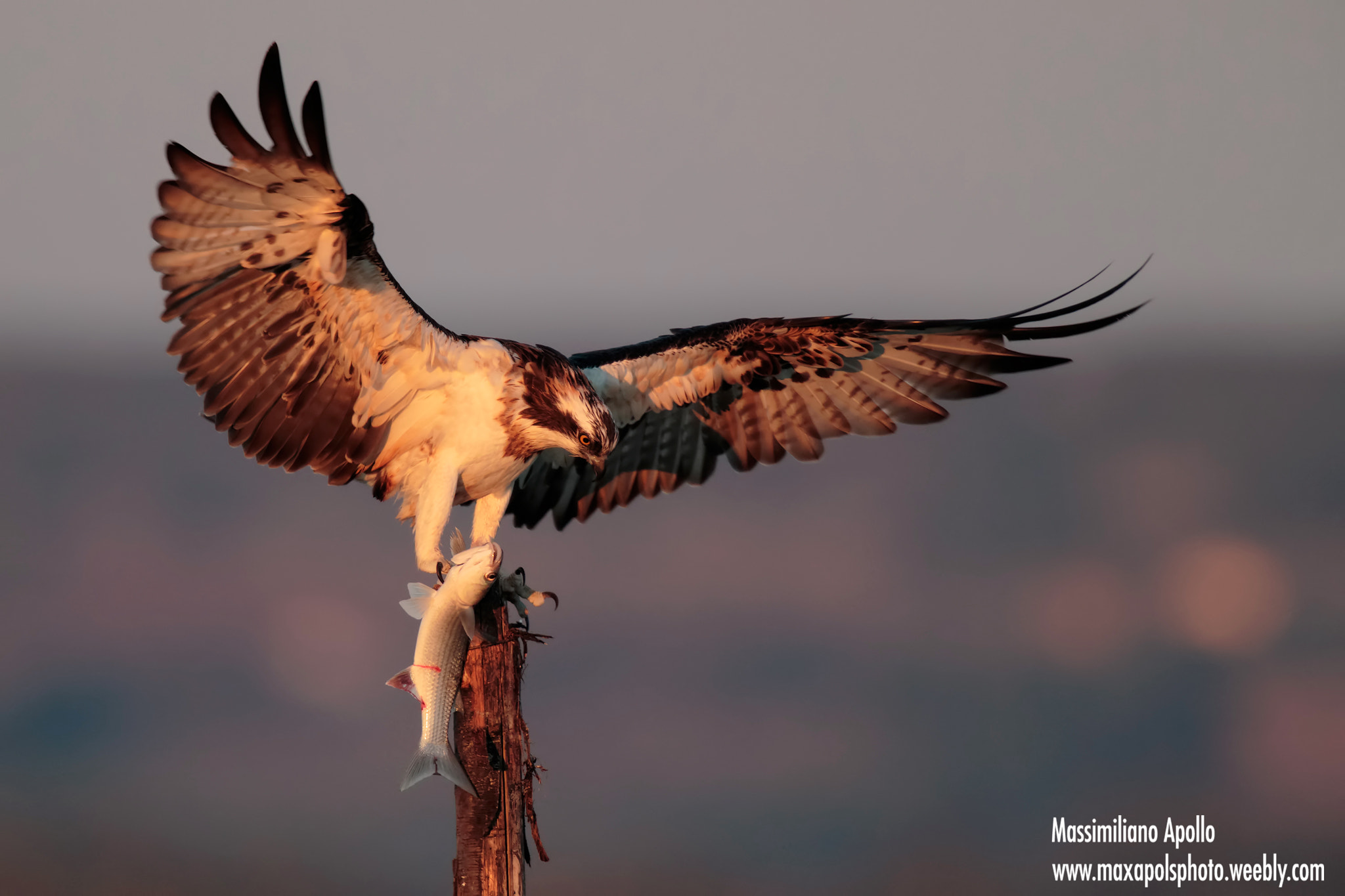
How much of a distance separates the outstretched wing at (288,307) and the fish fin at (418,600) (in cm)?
125

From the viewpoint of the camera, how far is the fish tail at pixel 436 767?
20.6 feet

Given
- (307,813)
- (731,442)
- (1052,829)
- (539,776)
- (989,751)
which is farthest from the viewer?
(989,751)

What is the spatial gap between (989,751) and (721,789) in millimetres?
8010

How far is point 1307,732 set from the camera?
1443 inches

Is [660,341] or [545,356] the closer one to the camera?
[545,356]

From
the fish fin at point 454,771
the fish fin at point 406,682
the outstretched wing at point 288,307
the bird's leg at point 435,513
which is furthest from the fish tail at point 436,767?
the outstretched wing at point 288,307

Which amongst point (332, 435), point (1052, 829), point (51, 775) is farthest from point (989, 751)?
point (332, 435)

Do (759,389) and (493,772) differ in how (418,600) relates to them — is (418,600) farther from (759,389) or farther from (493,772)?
(759,389)

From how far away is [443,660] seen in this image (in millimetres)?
6512

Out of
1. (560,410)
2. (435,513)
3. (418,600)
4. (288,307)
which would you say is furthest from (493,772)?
(288,307)

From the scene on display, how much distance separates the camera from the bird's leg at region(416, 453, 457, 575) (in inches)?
297

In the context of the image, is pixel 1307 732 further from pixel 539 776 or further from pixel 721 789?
pixel 539 776

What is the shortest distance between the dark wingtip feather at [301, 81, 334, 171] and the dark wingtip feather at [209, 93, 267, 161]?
301mm

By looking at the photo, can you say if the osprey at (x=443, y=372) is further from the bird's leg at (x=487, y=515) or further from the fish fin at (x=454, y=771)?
the fish fin at (x=454, y=771)
